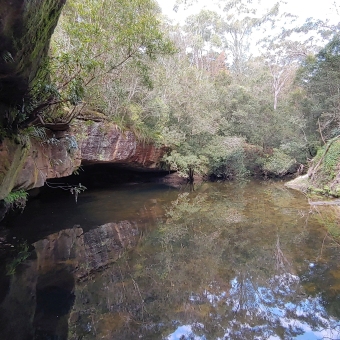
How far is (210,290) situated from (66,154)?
670 centimetres

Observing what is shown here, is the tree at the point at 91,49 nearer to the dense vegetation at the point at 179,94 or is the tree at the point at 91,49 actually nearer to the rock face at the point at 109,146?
the dense vegetation at the point at 179,94

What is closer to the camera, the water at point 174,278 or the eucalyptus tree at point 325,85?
the water at point 174,278

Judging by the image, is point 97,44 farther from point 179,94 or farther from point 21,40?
point 179,94

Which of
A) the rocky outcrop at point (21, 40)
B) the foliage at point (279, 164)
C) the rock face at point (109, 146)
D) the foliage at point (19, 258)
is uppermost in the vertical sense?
the rocky outcrop at point (21, 40)

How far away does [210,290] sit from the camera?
4.41 m

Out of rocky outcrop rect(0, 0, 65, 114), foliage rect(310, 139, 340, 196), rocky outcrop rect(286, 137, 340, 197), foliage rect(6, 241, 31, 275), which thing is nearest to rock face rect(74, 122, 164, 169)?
foliage rect(6, 241, 31, 275)

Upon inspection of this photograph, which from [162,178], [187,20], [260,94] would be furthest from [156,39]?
[187,20]

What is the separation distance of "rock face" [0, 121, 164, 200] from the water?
154cm

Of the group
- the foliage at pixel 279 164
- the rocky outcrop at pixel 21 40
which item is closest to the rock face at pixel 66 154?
the rocky outcrop at pixel 21 40

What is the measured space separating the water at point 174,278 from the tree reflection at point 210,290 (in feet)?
0.05

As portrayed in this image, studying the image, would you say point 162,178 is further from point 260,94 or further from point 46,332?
point 46,332

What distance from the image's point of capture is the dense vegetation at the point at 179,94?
6.43m

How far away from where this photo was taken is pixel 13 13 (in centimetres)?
233

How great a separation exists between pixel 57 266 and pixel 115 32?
18.9ft
